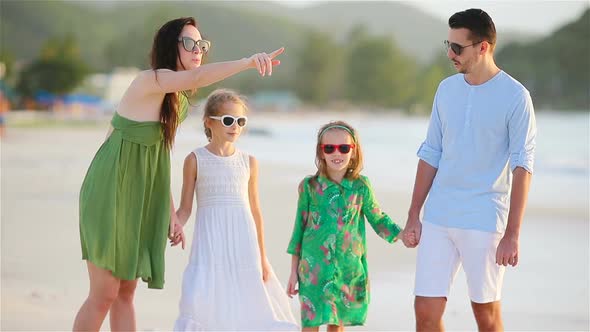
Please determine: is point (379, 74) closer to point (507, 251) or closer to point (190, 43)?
point (190, 43)

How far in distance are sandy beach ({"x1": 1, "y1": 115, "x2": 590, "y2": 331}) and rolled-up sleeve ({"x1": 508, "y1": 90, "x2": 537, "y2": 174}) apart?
1.93m

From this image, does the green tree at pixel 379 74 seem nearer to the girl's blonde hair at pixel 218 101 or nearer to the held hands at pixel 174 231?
the girl's blonde hair at pixel 218 101

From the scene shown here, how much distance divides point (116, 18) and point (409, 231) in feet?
613

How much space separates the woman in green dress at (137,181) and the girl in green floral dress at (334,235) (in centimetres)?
65

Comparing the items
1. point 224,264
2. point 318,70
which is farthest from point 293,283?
point 318,70

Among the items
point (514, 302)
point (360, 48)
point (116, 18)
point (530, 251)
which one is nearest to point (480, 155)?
point (514, 302)

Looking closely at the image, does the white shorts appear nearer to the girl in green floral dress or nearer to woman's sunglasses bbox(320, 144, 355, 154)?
the girl in green floral dress

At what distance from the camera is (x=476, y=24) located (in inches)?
150

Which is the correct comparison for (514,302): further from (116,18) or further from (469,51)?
(116,18)

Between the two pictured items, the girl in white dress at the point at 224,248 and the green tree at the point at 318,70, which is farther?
the green tree at the point at 318,70

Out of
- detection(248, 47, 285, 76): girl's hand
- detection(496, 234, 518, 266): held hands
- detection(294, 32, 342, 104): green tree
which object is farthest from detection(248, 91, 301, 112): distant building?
detection(496, 234, 518, 266): held hands

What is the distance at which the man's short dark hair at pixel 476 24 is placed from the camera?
3.80 meters

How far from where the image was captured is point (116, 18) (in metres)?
185

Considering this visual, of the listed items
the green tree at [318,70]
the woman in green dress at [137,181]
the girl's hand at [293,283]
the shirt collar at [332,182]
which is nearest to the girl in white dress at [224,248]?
the girl's hand at [293,283]
